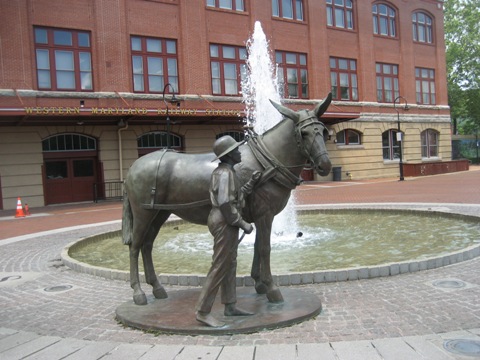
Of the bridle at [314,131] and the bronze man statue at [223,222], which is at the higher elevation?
the bridle at [314,131]

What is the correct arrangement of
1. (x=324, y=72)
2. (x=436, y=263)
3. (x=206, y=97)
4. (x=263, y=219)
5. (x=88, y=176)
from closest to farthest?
(x=263, y=219) → (x=436, y=263) → (x=88, y=176) → (x=206, y=97) → (x=324, y=72)

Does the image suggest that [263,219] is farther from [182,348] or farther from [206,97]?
[206,97]

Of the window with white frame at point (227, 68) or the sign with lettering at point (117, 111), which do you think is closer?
the sign with lettering at point (117, 111)

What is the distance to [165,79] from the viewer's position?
88.5 ft

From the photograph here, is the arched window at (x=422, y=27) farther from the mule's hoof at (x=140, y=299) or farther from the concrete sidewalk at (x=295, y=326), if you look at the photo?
the mule's hoof at (x=140, y=299)

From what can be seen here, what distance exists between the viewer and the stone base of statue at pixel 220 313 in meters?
4.65

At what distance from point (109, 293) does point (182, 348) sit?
8.49 ft

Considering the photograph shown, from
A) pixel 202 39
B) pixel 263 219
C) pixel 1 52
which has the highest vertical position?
pixel 202 39

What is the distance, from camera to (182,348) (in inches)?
169

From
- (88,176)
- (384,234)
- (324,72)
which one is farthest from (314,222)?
(324,72)

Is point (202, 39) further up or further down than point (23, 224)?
further up

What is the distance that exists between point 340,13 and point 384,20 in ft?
16.4

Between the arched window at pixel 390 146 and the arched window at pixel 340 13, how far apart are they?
9.19 metres

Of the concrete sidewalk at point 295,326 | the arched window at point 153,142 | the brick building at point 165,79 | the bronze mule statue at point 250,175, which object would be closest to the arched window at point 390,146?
the brick building at point 165,79
